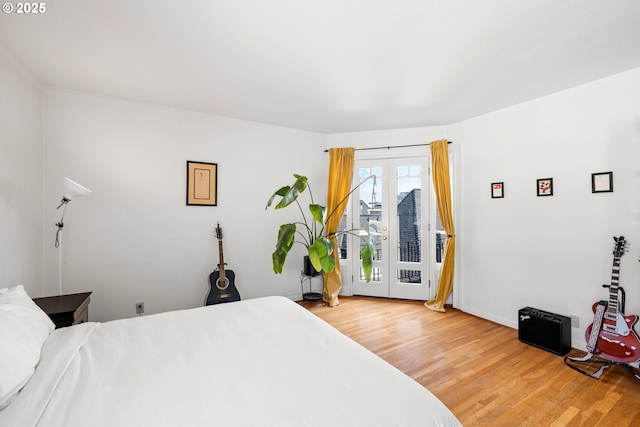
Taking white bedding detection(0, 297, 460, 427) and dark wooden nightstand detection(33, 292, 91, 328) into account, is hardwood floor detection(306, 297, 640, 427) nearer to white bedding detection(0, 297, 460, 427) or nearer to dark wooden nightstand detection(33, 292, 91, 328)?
white bedding detection(0, 297, 460, 427)

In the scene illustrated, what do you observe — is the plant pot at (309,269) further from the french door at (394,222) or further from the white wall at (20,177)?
the white wall at (20,177)

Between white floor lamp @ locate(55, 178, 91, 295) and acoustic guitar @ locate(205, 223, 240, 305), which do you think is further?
acoustic guitar @ locate(205, 223, 240, 305)

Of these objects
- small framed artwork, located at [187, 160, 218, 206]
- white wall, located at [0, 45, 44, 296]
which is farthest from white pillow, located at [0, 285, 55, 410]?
small framed artwork, located at [187, 160, 218, 206]

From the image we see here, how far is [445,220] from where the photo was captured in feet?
13.1

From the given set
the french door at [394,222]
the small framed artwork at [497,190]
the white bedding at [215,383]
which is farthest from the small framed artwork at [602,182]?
the white bedding at [215,383]

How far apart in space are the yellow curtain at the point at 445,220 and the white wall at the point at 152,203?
221 centimetres

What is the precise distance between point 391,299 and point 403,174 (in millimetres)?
1928

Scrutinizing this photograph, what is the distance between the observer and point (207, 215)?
369cm

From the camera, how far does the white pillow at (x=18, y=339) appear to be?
108cm

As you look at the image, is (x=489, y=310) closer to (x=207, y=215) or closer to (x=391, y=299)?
(x=391, y=299)

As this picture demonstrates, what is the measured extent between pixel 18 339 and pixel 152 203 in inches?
89.7

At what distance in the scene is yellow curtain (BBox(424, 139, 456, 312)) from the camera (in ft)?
13.0

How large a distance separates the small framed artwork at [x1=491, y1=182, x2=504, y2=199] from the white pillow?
421 centimetres

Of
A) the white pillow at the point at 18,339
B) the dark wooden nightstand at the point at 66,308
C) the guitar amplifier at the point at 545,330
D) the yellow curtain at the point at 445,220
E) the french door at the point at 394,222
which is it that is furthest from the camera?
the french door at the point at 394,222
